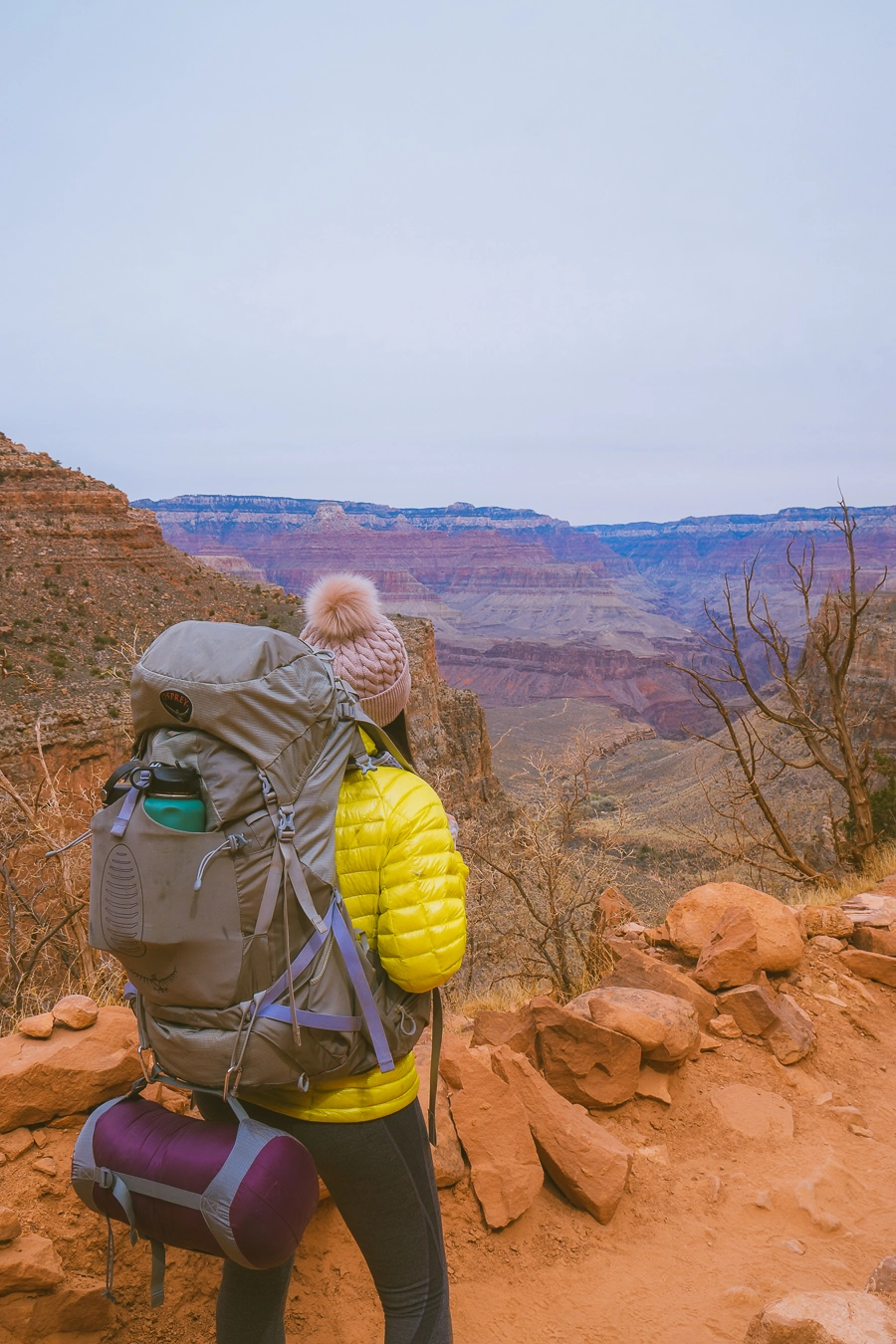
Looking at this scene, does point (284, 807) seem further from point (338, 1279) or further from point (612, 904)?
point (612, 904)

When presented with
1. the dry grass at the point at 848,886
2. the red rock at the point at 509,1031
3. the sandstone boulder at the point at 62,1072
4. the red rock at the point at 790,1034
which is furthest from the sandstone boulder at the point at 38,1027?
the dry grass at the point at 848,886

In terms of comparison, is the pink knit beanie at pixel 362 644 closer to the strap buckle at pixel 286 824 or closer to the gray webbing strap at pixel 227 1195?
the strap buckle at pixel 286 824

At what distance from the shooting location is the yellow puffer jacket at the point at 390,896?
157 cm

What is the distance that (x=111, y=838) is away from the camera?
148 cm

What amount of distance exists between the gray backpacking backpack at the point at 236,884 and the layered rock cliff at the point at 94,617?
13896 millimetres

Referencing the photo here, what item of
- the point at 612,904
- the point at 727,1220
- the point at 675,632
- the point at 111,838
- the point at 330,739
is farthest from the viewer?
the point at 675,632

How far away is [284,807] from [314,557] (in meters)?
136

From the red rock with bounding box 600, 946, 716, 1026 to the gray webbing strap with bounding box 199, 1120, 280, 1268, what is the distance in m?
2.79

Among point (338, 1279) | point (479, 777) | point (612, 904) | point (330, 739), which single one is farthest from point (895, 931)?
point (479, 777)

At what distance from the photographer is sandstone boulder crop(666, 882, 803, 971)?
450 cm

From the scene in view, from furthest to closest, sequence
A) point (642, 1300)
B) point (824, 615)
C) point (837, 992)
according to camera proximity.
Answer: point (824, 615)
point (837, 992)
point (642, 1300)

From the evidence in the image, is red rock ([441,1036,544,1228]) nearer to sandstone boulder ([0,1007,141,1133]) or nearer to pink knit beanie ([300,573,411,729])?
sandstone boulder ([0,1007,141,1133])

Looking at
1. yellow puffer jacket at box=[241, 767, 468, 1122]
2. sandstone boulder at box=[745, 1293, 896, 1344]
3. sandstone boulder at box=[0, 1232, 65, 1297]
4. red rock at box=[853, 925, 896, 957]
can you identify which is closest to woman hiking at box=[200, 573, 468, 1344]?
yellow puffer jacket at box=[241, 767, 468, 1122]

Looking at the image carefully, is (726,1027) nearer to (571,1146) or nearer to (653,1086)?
(653,1086)
